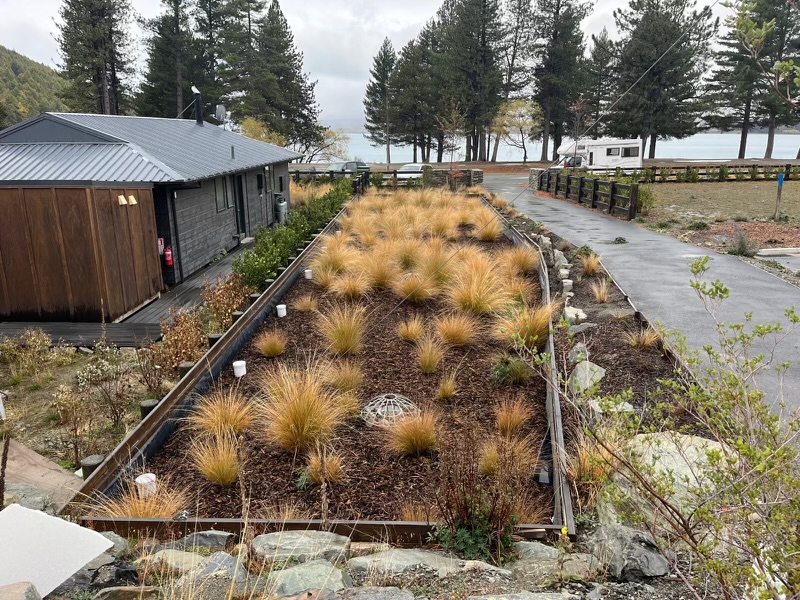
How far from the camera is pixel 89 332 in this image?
8500 millimetres

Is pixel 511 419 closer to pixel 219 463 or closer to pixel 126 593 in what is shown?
pixel 219 463

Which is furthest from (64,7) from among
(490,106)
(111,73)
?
(490,106)

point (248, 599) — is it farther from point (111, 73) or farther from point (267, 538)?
point (111, 73)

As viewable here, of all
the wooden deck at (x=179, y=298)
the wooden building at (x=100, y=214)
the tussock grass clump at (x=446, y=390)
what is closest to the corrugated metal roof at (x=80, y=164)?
the wooden building at (x=100, y=214)

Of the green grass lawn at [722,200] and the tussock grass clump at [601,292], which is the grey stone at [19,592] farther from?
the green grass lawn at [722,200]

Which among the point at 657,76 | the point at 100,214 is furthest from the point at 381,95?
the point at 100,214

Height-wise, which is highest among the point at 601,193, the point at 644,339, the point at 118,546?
the point at 601,193

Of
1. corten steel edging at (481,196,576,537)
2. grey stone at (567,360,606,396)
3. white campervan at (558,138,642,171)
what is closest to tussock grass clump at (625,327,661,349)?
grey stone at (567,360,606,396)

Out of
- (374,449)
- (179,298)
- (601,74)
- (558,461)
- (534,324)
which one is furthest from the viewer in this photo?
(601,74)

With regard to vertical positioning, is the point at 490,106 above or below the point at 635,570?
above

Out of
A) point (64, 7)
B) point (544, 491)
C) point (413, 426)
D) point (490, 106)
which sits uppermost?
point (64, 7)

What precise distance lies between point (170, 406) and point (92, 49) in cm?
3938

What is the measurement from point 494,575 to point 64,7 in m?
44.8

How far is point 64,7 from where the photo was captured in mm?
36500
